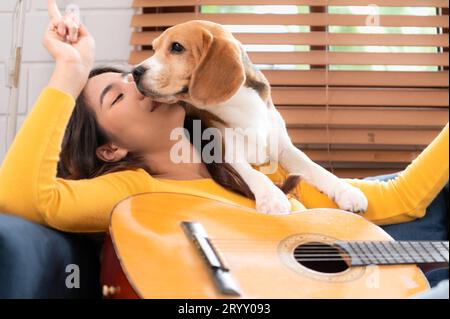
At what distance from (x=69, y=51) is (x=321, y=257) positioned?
53 centimetres

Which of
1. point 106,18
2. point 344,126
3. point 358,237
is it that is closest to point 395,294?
point 358,237

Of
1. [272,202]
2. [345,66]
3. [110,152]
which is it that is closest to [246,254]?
[272,202]

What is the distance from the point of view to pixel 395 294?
65cm

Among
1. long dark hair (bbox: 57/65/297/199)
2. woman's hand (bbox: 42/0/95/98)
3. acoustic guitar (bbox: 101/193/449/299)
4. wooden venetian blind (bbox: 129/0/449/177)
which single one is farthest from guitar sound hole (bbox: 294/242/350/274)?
wooden venetian blind (bbox: 129/0/449/177)

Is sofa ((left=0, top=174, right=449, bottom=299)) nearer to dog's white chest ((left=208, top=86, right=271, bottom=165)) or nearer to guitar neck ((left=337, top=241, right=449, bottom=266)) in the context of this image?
guitar neck ((left=337, top=241, right=449, bottom=266))

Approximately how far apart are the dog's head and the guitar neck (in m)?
0.33

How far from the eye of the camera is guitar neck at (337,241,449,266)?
27.1 inches

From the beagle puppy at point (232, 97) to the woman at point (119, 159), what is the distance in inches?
1.1

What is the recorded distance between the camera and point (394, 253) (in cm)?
71

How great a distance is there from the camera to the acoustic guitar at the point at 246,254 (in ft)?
1.98

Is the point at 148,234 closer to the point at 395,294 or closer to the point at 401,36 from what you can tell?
the point at 395,294

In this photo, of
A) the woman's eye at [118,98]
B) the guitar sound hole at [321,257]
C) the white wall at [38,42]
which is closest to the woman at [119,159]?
the woman's eye at [118,98]

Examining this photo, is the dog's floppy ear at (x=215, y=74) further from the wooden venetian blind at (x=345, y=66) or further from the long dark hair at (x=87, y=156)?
the wooden venetian blind at (x=345, y=66)

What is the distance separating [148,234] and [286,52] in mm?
759
